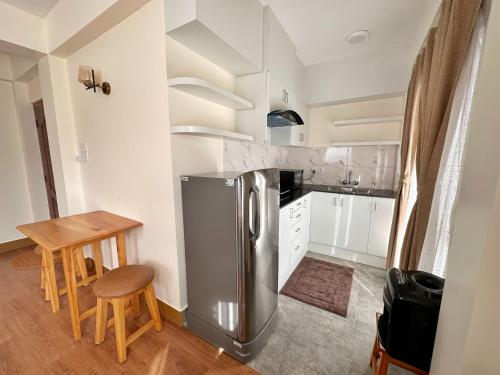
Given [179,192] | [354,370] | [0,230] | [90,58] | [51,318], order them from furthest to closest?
[0,230], [90,58], [51,318], [179,192], [354,370]

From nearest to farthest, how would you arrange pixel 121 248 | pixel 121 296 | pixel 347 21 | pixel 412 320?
pixel 412 320 < pixel 121 296 < pixel 121 248 < pixel 347 21

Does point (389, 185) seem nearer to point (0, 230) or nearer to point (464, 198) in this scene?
point (464, 198)

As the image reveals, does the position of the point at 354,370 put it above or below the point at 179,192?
below

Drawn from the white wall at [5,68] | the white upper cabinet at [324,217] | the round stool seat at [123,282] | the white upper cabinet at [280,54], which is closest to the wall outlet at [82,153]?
the round stool seat at [123,282]

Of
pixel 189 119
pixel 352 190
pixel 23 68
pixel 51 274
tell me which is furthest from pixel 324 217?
pixel 23 68

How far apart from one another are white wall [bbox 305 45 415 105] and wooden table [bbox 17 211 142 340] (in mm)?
2963

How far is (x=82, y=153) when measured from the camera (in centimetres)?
224

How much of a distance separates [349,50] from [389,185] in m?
1.95

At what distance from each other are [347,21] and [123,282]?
309cm

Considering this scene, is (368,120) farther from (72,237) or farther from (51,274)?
(51,274)

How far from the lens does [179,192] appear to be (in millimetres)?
1584

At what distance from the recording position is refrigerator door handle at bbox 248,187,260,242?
1.33m

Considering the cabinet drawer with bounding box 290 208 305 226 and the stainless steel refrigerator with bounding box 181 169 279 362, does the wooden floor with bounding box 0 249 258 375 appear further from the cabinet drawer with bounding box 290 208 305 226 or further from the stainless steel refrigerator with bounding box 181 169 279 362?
the cabinet drawer with bounding box 290 208 305 226

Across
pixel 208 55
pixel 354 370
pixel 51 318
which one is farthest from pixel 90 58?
pixel 354 370
